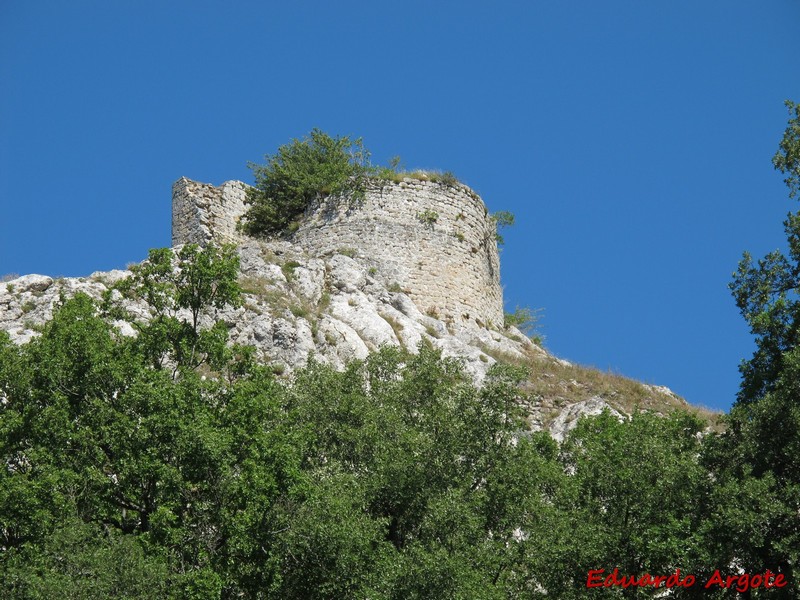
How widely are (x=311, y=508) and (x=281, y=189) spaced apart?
67.4ft

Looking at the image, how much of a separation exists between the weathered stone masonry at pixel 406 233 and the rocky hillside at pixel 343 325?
22.1 inches

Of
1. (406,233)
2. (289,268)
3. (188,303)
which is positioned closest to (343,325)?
(289,268)

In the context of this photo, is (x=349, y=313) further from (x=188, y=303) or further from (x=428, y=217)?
(x=188, y=303)

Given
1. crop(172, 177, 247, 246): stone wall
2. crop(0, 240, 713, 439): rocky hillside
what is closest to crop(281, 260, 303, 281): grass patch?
crop(0, 240, 713, 439): rocky hillside

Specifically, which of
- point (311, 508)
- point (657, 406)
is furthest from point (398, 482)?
point (657, 406)

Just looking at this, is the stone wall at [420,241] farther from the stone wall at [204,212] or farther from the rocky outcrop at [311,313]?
the stone wall at [204,212]

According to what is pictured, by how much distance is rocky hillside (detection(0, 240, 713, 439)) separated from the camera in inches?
1080

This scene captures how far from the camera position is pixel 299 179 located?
36531mm

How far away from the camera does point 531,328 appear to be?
4041cm

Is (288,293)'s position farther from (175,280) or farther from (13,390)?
(13,390)

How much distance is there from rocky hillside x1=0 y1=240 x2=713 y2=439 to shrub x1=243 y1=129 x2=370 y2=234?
1.61 meters

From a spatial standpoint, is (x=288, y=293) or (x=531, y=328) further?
(x=531, y=328)

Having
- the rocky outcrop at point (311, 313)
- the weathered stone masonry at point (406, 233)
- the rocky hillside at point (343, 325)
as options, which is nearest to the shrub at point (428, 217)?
the weathered stone masonry at point (406, 233)

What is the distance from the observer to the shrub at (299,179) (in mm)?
36000
